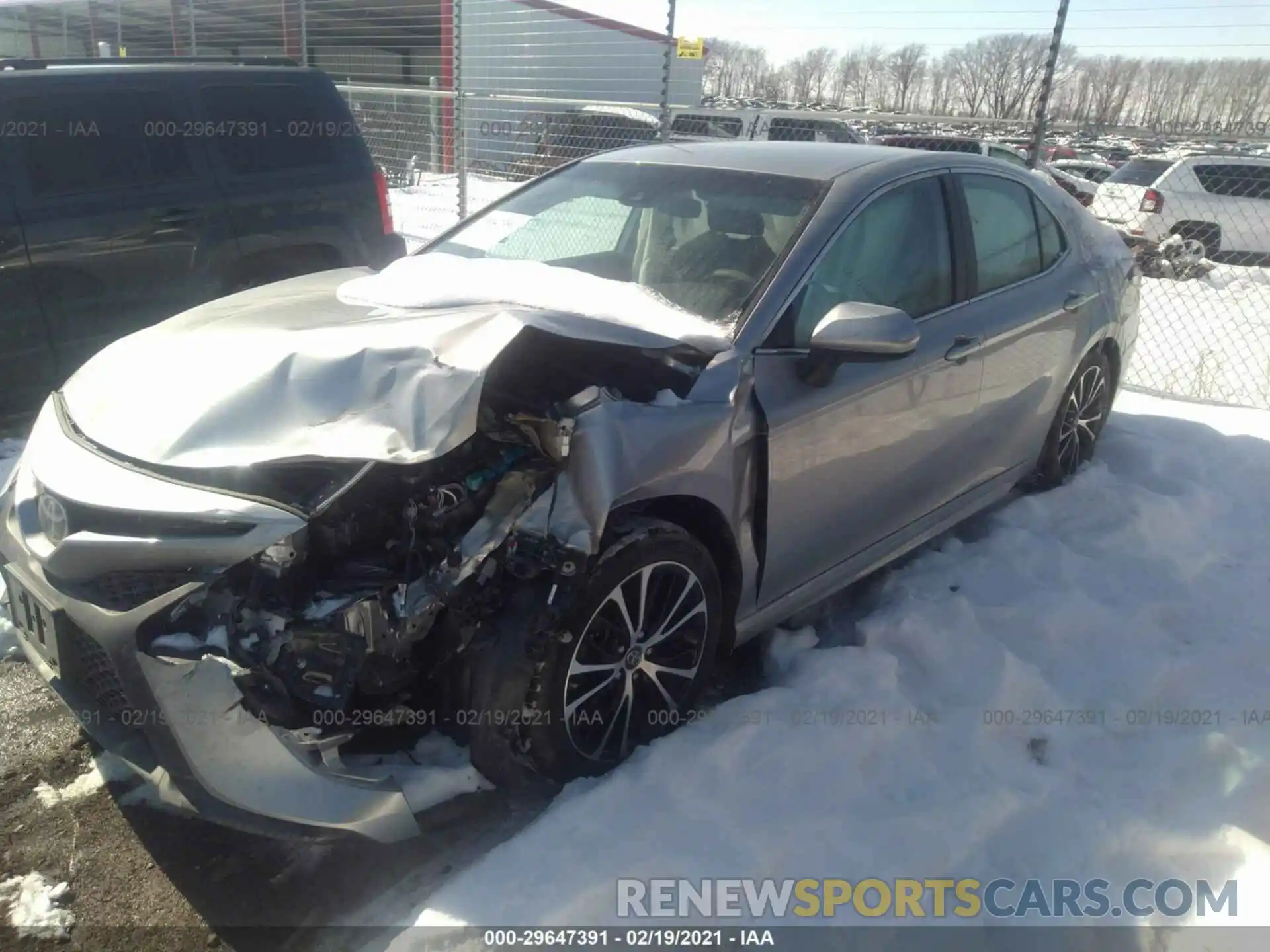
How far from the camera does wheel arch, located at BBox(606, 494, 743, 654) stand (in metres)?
2.72

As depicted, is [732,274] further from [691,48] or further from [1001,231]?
[691,48]

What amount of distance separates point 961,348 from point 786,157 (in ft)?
3.19

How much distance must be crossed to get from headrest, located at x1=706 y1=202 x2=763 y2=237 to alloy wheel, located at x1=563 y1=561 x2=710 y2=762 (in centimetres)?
124

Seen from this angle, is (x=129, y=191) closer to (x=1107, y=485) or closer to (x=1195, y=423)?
(x=1107, y=485)

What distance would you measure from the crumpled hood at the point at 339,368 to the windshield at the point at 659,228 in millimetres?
256

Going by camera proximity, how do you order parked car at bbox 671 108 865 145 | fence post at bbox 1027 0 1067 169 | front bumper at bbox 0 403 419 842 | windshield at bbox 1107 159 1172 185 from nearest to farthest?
front bumper at bbox 0 403 419 842 → fence post at bbox 1027 0 1067 169 → parked car at bbox 671 108 865 145 → windshield at bbox 1107 159 1172 185

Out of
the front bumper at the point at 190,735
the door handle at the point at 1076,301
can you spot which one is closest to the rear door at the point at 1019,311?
the door handle at the point at 1076,301

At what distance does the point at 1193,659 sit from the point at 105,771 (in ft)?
11.7

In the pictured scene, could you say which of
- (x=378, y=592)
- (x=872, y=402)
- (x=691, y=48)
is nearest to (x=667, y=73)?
(x=691, y=48)

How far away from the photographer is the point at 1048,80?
6.50m

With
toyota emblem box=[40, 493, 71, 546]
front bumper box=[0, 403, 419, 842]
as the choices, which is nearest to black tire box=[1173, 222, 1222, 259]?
front bumper box=[0, 403, 419, 842]

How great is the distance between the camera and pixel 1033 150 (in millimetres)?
6840

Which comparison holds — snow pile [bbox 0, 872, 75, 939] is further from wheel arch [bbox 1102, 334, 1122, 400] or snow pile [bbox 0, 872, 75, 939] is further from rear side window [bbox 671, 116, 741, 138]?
rear side window [bbox 671, 116, 741, 138]

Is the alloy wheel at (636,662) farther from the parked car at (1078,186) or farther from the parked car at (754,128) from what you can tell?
the parked car at (1078,186)
